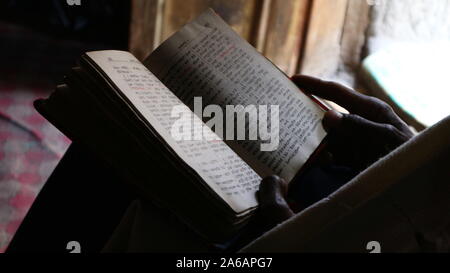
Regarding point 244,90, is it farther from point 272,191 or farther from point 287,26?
point 287,26

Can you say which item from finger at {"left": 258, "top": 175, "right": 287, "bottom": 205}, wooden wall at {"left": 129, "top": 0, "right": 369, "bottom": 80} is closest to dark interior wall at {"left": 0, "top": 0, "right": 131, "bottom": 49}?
wooden wall at {"left": 129, "top": 0, "right": 369, "bottom": 80}

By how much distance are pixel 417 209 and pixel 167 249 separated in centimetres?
27

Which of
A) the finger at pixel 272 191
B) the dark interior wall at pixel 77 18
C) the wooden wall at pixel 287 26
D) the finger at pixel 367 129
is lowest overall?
the dark interior wall at pixel 77 18

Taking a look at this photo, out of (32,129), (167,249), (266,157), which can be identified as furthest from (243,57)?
(32,129)

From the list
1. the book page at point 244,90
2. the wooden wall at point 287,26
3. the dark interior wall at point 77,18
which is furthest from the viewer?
the dark interior wall at point 77,18

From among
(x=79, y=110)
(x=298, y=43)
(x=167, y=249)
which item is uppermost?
(x=79, y=110)

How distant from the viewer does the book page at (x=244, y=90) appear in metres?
0.76

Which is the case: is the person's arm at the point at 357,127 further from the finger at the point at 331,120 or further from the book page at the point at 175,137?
the book page at the point at 175,137

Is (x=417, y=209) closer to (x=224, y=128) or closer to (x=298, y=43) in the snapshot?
(x=224, y=128)

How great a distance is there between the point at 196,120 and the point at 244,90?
108 mm

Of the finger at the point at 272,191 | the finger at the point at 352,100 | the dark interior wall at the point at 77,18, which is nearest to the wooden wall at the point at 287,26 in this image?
the dark interior wall at the point at 77,18

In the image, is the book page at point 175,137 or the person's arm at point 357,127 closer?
the book page at point 175,137

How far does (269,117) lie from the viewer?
794 mm

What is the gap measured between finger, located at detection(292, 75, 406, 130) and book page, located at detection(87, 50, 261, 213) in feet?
0.75
